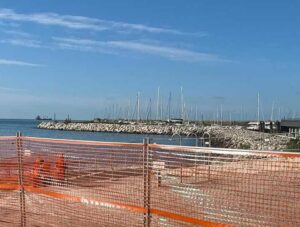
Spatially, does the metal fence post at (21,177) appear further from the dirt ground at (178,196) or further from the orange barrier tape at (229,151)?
the orange barrier tape at (229,151)

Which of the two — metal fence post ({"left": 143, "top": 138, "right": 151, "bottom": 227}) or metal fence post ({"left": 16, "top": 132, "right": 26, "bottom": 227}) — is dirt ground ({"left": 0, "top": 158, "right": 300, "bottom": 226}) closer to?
metal fence post ({"left": 143, "top": 138, "right": 151, "bottom": 227})

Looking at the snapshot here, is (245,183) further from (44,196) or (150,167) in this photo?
(44,196)

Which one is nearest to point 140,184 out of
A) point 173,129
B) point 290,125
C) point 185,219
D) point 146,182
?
point 146,182

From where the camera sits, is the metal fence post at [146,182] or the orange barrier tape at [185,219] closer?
the orange barrier tape at [185,219]

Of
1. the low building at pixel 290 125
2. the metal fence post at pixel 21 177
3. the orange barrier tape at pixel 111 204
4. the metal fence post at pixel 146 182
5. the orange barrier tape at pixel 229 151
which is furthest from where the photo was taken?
the low building at pixel 290 125

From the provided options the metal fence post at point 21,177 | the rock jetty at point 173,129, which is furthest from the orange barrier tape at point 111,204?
the rock jetty at point 173,129

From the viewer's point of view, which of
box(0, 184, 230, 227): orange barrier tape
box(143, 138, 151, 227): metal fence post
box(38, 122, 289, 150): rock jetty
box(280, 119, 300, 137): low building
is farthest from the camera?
box(280, 119, 300, 137): low building

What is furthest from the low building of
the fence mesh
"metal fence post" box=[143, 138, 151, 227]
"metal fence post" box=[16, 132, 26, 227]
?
"metal fence post" box=[143, 138, 151, 227]

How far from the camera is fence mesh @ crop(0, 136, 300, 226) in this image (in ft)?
24.4

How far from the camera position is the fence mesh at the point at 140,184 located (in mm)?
7430

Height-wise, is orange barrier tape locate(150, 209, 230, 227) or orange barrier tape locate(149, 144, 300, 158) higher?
orange barrier tape locate(149, 144, 300, 158)

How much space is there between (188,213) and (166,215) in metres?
0.32

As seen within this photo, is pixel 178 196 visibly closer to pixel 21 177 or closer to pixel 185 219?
pixel 185 219

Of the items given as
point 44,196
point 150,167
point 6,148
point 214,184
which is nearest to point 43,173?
point 44,196
